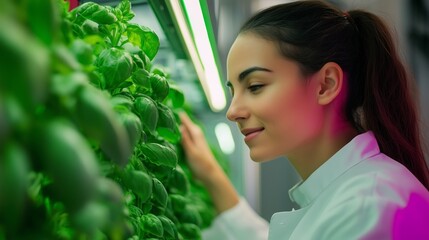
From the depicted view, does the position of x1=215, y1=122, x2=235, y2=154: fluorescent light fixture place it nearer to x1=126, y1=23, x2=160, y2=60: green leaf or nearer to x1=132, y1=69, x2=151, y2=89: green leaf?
x1=126, y1=23, x2=160, y2=60: green leaf

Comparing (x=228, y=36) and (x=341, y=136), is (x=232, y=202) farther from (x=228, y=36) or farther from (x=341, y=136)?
(x=228, y=36)

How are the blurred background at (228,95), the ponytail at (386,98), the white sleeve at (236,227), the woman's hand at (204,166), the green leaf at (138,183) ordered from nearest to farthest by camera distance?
the green leaf at (138,183)
the ponytail at (386,98)
the woman's hand at (204,166)
the white sleeve at (236,227)
the blurred background at (228,95)

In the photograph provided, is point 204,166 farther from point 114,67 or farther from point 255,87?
point 114,67

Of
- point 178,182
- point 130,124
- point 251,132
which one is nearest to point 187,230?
point 178,182

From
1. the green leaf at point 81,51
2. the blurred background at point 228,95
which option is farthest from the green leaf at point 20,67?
the blurred background at point 228,95

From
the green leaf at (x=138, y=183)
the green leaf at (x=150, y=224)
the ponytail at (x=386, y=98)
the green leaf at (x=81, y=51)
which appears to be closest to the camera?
the green leaf at (x=81, y=51)

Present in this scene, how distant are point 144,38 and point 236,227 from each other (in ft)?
3.32

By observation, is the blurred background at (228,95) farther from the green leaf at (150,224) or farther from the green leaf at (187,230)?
the green leaf at (150,224)

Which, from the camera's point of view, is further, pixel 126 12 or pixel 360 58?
pixel 360 58

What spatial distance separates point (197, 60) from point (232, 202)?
0.53 metres

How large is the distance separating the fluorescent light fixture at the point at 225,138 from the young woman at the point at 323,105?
159 centimetres

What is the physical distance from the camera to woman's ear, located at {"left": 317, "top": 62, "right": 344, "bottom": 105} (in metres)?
1.40

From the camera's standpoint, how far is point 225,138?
323 cm

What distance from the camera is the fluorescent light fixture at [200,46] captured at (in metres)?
1.44
